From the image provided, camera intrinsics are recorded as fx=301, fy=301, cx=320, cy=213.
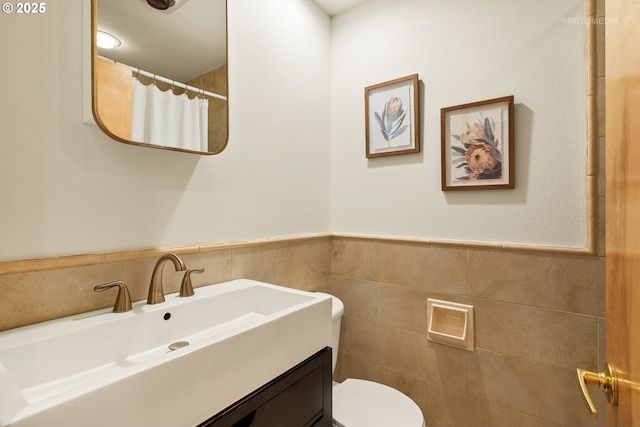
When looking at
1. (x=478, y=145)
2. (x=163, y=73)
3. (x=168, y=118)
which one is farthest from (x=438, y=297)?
(x=163, y=73)

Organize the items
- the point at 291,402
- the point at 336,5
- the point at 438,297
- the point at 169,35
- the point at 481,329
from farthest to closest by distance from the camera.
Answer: the point at 336,5 < the point at 438,297 < the point at 481,329 < the point at 169,35 < the point at 291,402

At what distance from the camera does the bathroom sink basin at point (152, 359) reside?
1.64 feet

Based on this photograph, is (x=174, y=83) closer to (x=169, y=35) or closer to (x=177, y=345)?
(x=169, y=35)

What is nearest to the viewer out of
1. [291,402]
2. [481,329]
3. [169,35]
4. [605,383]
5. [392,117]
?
[605,383]

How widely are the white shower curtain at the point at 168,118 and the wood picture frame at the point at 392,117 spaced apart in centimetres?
93

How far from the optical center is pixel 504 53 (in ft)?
4.43

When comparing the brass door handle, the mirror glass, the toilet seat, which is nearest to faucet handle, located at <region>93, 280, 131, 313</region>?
the mirror glass

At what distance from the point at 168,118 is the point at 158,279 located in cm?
56

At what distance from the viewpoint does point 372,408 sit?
4.21 ft

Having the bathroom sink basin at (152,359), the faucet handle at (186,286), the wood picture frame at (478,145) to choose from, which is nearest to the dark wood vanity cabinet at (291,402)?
the bathroom sink basin at (152,359)

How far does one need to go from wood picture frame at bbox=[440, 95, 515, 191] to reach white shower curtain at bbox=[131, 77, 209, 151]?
A: 3.70 feet

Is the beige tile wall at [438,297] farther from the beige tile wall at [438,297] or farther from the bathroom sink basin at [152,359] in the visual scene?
the bathroom sink basin at [152,359]

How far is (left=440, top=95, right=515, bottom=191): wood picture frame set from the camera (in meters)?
1.34

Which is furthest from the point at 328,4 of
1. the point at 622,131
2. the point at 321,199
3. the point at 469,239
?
the point at 622,131
